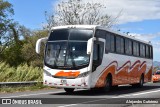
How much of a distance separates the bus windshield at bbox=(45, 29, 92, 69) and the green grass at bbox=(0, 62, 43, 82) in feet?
24.5

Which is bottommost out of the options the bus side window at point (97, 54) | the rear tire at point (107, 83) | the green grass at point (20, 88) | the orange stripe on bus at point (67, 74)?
the green grass at point (20, 88)

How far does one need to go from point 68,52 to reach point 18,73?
912 centimetres

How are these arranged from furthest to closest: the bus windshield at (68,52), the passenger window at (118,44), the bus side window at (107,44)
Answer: the passenger window at (118,44)
the bus side window at (107,44)
the bus windshield at (68,52)

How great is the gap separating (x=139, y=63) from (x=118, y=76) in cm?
480

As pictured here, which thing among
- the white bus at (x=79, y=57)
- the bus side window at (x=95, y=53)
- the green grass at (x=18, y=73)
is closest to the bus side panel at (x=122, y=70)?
the white bus at (x=79, y=57)

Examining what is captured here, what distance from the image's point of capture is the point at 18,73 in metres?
27.4

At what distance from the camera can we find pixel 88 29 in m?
19.8

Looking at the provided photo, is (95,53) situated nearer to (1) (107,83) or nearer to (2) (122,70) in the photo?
(1) (107,83)

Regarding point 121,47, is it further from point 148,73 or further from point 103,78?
point 148,73

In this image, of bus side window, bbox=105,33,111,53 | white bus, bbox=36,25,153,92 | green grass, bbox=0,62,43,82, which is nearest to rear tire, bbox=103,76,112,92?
white bus, bbox=36,25,153,92

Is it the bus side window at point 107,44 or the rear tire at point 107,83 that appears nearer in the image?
the bus side window at point 107,44

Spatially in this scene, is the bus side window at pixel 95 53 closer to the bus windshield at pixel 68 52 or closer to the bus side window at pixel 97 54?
the bus side window at pixel 97 54

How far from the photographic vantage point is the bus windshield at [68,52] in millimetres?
19062

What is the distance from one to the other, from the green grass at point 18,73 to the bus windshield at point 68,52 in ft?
24.5
